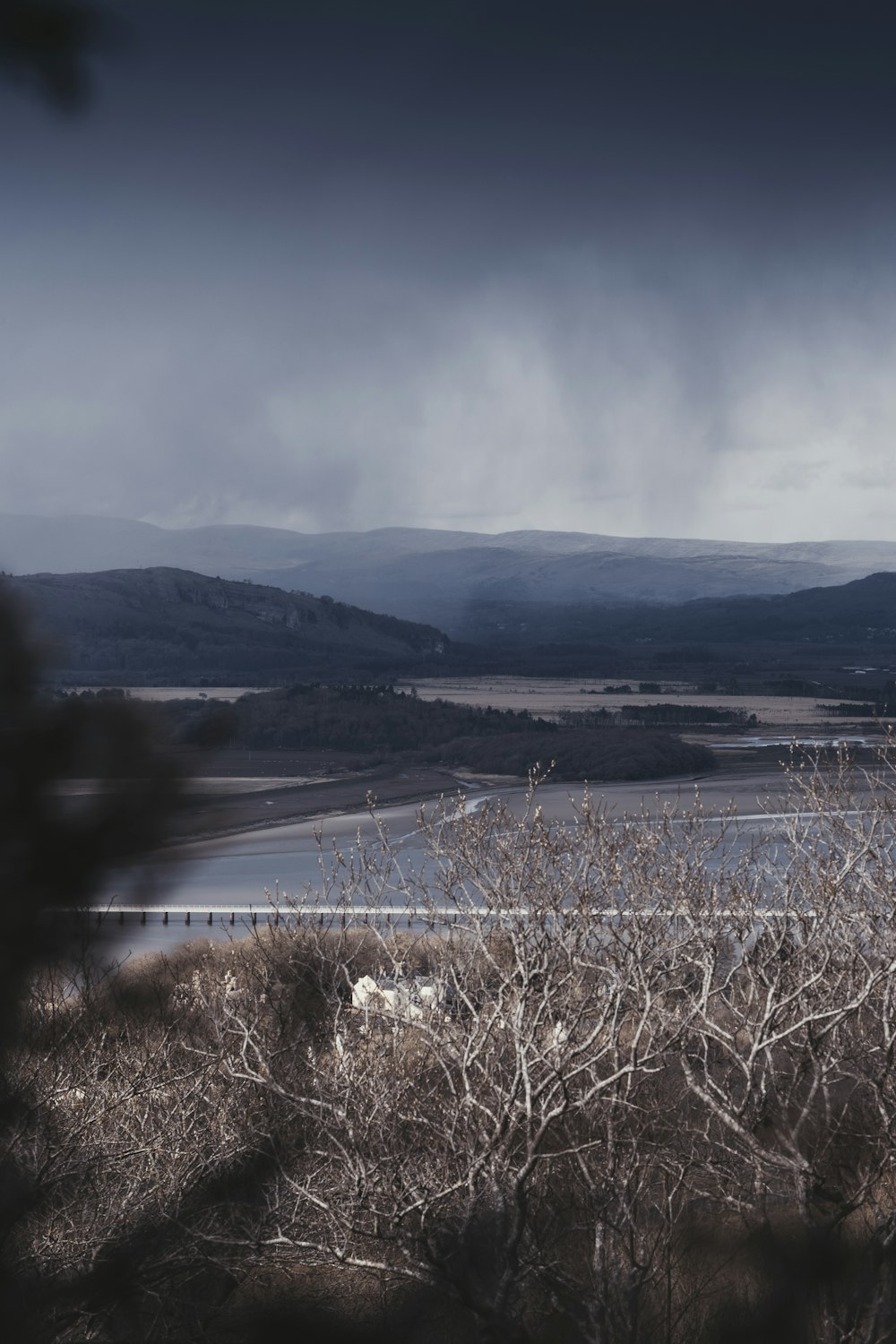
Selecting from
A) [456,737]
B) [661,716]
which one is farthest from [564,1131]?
[661,716]

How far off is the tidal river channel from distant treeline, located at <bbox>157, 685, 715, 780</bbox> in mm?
3284

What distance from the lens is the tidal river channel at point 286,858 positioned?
1.12 meters

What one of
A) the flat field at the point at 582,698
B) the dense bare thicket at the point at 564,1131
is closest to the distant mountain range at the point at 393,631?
the dense bare thicket at the point at 564,1131

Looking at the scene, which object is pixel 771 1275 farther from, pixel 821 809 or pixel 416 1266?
pixel 821 809

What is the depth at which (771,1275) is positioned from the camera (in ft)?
33.9

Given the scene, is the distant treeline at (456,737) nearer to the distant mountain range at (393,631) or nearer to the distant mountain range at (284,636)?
the distant mountain range at (393,631)

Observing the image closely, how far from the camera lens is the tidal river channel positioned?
1.12 metres

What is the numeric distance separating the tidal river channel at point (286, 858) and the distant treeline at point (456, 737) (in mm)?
3284

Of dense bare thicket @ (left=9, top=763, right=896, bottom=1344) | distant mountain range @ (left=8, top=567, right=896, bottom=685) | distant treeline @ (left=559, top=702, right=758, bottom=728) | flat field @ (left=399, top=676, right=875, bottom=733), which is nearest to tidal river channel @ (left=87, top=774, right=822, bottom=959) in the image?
distant mountain range @ (left=8, top=567, right=896, bottom=685)

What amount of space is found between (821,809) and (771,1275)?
31.6ft

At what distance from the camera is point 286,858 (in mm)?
44438

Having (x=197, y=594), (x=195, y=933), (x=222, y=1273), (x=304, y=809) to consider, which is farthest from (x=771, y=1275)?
(x=197, y=594)

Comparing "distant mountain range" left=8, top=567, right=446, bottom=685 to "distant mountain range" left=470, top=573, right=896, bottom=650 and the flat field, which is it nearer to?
the flat field

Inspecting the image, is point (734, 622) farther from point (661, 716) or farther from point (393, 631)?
point (661, 716)
